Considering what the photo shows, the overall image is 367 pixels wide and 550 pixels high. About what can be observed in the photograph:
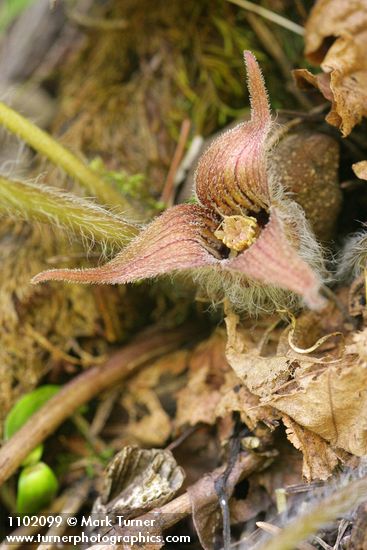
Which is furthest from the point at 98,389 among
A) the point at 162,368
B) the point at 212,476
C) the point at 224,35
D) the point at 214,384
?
the point at 224,35

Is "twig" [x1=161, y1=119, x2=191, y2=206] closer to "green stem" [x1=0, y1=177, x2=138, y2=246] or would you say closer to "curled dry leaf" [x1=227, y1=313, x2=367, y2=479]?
"green stem" [x1=0, y1=177, x2=138, y2=246]

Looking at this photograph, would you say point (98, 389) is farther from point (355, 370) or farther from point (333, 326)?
point (355, 370)

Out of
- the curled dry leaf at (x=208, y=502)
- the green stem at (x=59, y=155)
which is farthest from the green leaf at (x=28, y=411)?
the green stem at (x=59, y=155)

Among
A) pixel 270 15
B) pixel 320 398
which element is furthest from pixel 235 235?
pixel 270 15

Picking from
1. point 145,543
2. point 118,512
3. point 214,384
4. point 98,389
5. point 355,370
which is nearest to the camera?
point 355,370

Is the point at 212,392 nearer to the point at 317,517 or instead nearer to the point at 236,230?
the point at 236,230

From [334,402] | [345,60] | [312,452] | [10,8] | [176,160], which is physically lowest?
[312,452]

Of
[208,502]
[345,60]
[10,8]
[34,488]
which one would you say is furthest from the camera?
[10,8]
